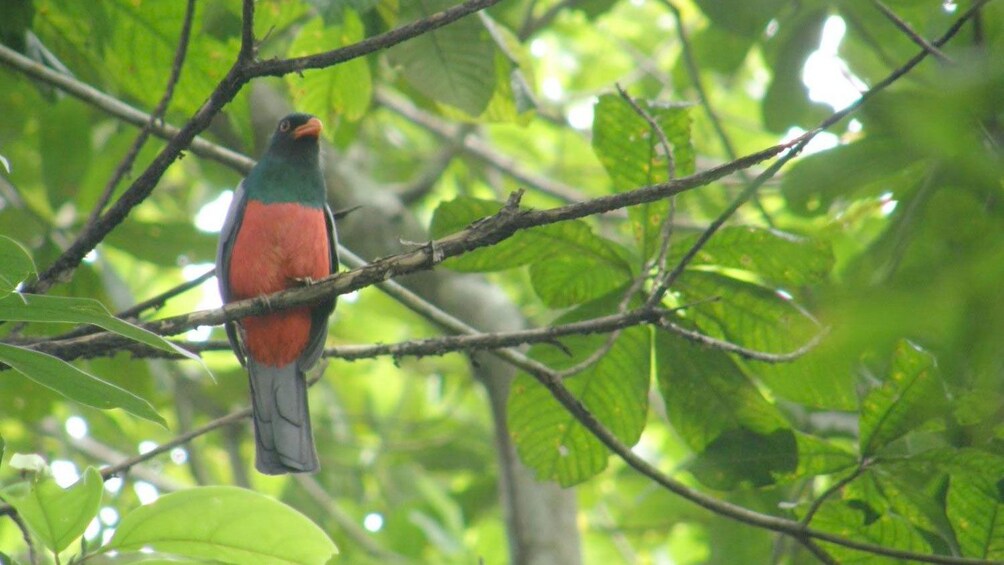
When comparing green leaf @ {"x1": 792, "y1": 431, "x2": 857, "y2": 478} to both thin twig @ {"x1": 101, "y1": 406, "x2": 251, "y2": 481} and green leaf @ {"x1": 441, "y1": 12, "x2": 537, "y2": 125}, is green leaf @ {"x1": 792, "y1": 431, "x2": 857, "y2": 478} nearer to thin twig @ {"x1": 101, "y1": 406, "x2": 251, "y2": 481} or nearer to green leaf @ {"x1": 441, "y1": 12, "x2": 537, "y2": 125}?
green leaf @ {"x1": 441, "y1": 12, "x2": 537, "y2": 125}

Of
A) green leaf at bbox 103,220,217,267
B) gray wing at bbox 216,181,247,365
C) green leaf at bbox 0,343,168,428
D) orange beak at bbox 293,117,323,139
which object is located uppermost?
orange beak at bbox 293,117,323,139

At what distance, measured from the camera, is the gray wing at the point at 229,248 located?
3785 millimetres

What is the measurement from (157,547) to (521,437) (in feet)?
4.92

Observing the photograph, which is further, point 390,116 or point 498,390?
point 390,116

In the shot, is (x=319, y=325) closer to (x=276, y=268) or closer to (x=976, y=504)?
(x=276, y=268)

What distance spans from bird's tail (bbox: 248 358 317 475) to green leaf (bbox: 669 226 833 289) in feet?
4.67

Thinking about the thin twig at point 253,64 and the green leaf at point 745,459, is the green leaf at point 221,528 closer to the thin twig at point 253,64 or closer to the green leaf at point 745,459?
the thin twig at point 253,64

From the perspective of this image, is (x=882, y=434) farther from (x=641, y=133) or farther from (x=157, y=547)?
(x=157, y=547)

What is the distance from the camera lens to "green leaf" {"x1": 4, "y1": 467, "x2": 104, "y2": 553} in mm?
1979

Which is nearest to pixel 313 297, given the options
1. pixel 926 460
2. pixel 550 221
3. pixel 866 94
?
pixel 550 221

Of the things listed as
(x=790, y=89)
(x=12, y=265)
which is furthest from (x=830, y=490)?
(x=790, y=89)

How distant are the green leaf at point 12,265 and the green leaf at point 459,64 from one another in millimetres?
1920

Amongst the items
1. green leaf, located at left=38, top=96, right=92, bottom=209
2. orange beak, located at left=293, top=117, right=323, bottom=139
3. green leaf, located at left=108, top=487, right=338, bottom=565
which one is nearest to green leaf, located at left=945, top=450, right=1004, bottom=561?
green leaf, located at left=108, top=487, right=338, bottom=565

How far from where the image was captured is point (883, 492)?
2.96m
